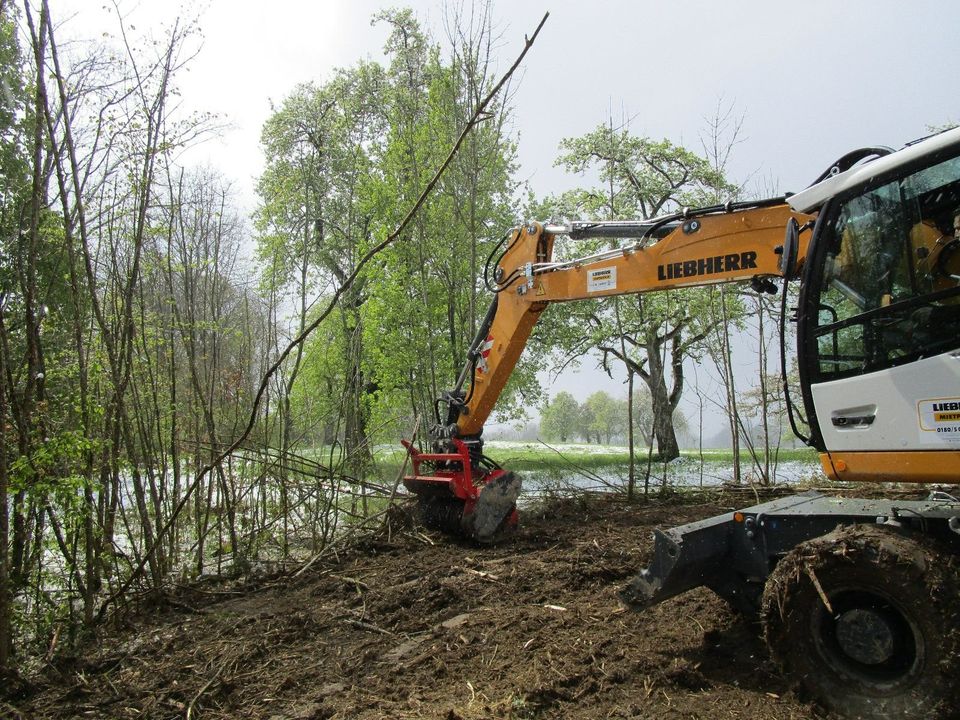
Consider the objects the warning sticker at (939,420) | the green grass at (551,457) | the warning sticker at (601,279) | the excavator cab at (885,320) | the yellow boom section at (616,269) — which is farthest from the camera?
the green grass at (551,457)

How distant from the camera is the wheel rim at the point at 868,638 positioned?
2.65 metres

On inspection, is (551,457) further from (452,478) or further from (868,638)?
(868,638)

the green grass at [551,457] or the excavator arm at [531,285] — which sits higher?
the excavator arm at [531,285]

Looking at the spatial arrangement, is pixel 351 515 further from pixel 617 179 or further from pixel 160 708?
pixel 617 179

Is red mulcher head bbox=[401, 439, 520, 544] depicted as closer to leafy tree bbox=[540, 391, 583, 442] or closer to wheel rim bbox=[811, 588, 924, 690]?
wheel rim bbox=[811, 588, 924, 690]

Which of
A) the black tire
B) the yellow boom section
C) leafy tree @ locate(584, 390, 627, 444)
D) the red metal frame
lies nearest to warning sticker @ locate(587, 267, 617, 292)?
the yellow boom section

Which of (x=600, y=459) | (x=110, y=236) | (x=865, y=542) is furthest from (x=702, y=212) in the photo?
(x=600, y=459)

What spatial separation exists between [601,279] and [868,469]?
2.84 meters

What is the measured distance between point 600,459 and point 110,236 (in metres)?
11.4

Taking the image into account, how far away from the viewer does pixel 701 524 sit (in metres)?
3.51

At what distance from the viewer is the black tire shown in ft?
8.22

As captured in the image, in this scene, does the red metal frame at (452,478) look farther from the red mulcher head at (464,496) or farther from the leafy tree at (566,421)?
the leafy tree at (566,421)

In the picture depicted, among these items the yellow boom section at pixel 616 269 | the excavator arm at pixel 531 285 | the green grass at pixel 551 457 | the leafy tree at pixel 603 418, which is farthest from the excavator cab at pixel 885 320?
the leafy tree at pixel 603 418

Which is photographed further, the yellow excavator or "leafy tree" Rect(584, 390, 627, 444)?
"leafy tree" Rect(584, 390, 627, 444)
